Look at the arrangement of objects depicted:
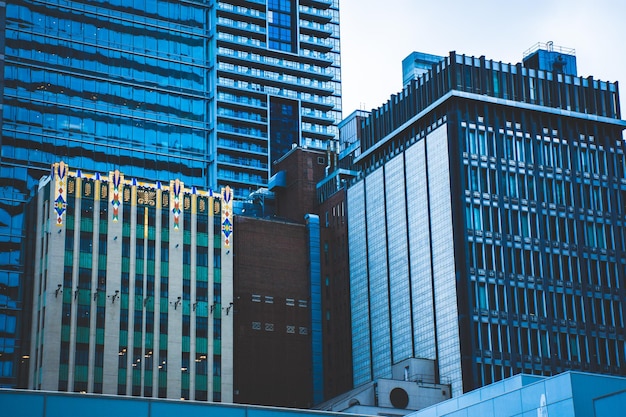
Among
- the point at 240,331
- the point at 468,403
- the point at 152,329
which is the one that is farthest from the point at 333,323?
the point at 468,403

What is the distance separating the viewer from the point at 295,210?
653 ft

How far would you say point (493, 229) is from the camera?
165m

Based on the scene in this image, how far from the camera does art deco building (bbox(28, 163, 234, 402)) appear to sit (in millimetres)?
165750

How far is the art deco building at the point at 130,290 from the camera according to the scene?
544 ft

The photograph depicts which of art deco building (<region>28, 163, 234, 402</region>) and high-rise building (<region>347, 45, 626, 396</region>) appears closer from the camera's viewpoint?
high-rise building (<region>347, 45, 626, 396</region>)

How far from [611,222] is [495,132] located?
70.2 ft

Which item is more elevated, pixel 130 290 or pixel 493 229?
pixel 493 229

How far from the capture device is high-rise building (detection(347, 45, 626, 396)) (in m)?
161

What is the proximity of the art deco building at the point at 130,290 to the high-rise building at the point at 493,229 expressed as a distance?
22185mm

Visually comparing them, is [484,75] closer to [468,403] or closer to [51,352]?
[51,352]

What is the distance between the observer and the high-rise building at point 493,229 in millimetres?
160875

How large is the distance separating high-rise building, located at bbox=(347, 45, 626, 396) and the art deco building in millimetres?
22185

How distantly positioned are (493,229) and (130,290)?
166 ft

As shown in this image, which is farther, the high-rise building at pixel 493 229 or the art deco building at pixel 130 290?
the art deco building at pixel 130 290
